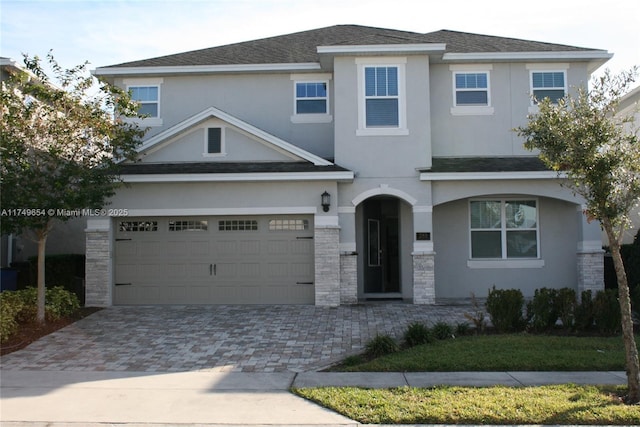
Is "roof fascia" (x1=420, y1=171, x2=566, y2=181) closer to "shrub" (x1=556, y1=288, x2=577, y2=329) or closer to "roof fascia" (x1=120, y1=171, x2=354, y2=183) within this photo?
"roof fascia" (x1=120, y1=171, x2=354, y2=183)

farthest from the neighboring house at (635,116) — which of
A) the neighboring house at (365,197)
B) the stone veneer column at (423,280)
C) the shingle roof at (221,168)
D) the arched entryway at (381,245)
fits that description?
the shingle roof at (221,168)

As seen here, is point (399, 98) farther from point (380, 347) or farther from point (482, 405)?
point (482, 405)

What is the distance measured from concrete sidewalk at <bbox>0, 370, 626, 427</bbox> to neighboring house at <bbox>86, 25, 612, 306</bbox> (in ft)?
19.5

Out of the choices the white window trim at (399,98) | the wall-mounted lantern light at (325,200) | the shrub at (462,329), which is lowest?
the shrub at (462,329)

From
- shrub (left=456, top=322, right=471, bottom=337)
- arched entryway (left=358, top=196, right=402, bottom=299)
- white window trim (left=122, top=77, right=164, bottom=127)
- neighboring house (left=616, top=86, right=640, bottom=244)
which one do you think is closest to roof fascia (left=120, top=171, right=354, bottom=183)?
arched entryway (left=358, top=196, right=402, bottom=299)

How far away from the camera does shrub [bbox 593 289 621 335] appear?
1050 cm

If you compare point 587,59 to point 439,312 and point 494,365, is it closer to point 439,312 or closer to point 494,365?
point 439,312

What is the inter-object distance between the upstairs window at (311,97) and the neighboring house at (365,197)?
2.30 ft

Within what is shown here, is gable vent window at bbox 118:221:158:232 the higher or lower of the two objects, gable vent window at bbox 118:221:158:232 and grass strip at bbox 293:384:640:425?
the higher

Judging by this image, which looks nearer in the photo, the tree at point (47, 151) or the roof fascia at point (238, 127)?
the tree at point (47, 151)

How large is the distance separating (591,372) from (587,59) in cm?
1079

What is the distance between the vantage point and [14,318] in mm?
11023

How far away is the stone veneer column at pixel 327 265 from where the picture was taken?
13867mm

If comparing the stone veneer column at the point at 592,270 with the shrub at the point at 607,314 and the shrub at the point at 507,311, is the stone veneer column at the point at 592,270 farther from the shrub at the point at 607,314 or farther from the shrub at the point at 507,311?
the shrub at the point at 507,311
